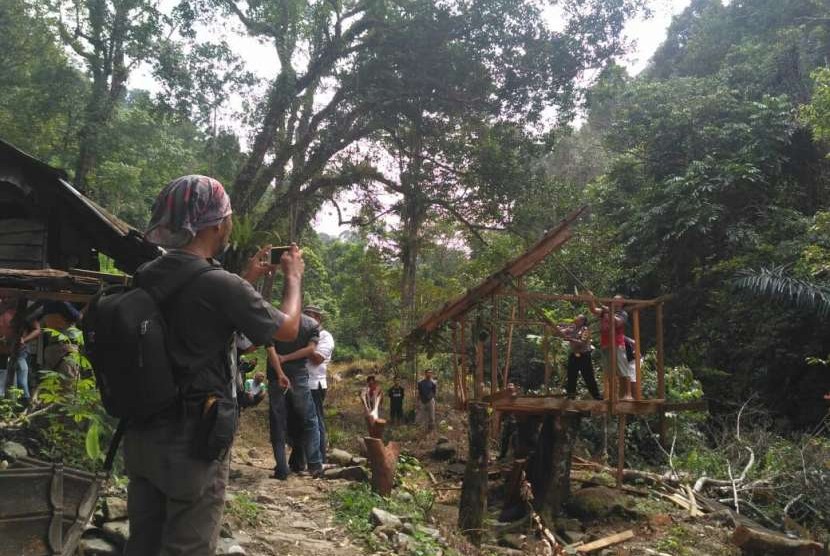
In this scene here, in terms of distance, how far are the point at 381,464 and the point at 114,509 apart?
2842 mm

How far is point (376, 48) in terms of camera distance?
49.4 ft

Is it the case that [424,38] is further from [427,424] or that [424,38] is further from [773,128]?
[773,128]

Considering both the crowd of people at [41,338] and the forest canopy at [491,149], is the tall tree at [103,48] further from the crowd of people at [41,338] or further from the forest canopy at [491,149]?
the crowd of people at [41,338]

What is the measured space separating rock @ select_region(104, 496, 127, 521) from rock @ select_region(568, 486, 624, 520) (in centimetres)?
699

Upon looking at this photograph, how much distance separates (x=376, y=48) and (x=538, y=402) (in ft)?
31.1

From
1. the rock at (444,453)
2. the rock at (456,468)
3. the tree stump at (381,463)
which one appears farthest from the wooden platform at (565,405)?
the rock at (444,453)

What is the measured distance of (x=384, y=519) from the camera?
18.2 ft

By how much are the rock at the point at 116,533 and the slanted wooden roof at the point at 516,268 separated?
16.6ft

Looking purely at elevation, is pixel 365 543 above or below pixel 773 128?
below

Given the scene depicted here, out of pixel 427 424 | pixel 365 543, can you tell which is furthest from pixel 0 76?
pixel 365 543

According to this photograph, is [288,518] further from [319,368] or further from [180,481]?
[180,481]

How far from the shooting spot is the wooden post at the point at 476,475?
781cm

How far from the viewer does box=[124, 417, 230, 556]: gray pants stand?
220 centimetres

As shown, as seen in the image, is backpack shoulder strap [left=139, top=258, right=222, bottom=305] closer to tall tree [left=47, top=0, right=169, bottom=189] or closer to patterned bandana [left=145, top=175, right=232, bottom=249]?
patterned bandana [left=145, top=175, right=232, bottom=249]
